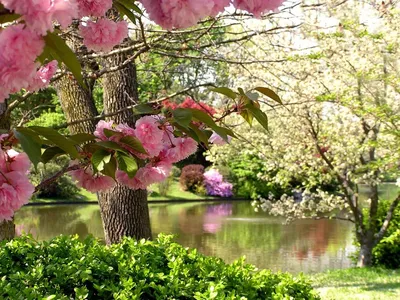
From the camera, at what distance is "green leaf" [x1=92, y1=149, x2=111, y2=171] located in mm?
1536

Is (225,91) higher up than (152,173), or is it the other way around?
(225,91)

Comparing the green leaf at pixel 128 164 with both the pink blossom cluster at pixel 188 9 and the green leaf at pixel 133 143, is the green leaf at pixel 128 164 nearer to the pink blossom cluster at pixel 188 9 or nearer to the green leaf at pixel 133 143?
the green leaf at pixel 133 143

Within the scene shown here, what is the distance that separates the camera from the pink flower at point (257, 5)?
3.69 feet

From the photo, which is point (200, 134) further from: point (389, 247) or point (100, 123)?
point (389, 247)

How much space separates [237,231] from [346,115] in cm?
572

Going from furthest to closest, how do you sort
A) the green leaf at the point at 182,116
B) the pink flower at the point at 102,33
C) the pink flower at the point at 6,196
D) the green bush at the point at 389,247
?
the green bush at the point at 389,247 < the pink flower at the point at 102,33 < the green leaf at the point at 182,116 < the pink flower at the point at 6,196

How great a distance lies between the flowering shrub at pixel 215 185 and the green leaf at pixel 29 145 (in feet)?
74.7

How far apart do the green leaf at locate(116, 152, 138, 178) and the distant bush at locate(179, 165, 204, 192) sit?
885 inches

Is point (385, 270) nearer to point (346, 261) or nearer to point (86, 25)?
point (346, 261)

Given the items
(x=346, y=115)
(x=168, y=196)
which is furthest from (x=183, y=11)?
(x=168, y=196)

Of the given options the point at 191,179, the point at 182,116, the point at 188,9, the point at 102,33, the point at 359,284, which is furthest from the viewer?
the point at 191,179

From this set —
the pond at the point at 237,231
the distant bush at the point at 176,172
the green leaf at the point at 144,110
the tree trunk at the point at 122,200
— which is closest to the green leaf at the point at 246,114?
the green leaf at the point at 144,110

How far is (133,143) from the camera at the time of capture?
5.26 feet

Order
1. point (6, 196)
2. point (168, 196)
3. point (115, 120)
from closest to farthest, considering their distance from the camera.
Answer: point (6, 196) < point (115, 120) < point (168, 196)
